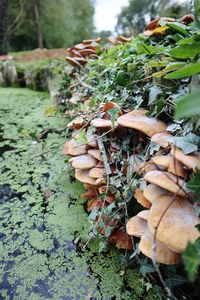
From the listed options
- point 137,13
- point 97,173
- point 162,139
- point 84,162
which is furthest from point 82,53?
point 137,13

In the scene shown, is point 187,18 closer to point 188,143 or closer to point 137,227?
point 188,143

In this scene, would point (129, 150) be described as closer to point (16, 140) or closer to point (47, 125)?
point (16, 140)

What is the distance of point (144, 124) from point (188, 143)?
0.78ft

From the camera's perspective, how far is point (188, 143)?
2.83 feet

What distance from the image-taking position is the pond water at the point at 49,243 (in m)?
1.05

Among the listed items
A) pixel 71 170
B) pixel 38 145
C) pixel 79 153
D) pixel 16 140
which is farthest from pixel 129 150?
pixel 16 140

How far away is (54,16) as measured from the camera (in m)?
13.2

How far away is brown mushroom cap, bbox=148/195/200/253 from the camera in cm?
72

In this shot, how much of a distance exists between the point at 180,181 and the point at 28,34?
14156 mm

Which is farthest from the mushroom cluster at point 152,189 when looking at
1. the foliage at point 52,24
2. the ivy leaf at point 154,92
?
the foliage at point 52,24

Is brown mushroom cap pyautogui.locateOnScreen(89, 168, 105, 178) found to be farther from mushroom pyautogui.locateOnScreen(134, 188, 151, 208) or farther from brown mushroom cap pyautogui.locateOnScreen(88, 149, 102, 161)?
mushroom pyautogui.locateOnScreen(134, 188, 151, 208)

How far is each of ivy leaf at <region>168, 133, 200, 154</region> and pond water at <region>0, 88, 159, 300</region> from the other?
22.0 inches

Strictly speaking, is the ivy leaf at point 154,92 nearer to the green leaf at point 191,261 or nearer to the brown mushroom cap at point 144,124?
the brown mushroom cap at point 144,124

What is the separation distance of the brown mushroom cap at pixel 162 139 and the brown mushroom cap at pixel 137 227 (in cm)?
28
